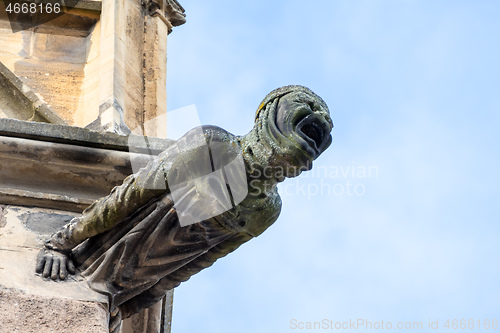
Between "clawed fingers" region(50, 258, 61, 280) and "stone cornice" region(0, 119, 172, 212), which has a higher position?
"stone cornice" region(0, 119, 172, 212)

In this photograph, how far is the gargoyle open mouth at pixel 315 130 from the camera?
4504mm

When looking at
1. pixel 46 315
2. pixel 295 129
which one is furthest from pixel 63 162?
pixel 295 129

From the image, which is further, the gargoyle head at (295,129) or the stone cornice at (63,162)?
the stone cornice at (63,162)

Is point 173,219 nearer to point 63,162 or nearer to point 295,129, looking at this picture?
point 295,129

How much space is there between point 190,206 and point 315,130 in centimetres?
52

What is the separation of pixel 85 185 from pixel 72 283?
560mm

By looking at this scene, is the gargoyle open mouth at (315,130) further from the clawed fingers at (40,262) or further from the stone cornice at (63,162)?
the clawed fingers at (40,262)

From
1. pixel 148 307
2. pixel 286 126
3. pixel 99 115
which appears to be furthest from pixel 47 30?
pixel 286 126

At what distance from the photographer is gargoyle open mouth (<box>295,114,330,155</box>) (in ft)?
14.8

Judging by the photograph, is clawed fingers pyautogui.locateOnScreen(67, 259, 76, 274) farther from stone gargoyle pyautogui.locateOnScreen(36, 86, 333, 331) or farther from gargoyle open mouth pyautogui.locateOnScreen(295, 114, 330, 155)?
gargoyle open mouth pyautogui.locateOnScreen(295, 114, 330, 155)

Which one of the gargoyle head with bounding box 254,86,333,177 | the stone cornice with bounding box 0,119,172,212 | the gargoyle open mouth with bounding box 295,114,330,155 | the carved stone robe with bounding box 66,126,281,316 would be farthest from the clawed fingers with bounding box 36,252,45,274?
the gargoyle open mouth with bounding box 295,114,330,155

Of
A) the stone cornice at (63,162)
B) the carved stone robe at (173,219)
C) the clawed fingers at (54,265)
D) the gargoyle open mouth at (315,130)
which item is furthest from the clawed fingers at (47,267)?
the gargoyle open mouth at (315,130)

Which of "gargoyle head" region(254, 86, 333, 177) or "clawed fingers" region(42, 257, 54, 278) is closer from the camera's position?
"gargoyle head" region(254, 86, 333, 177)

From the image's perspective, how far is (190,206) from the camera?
15.1 ft
